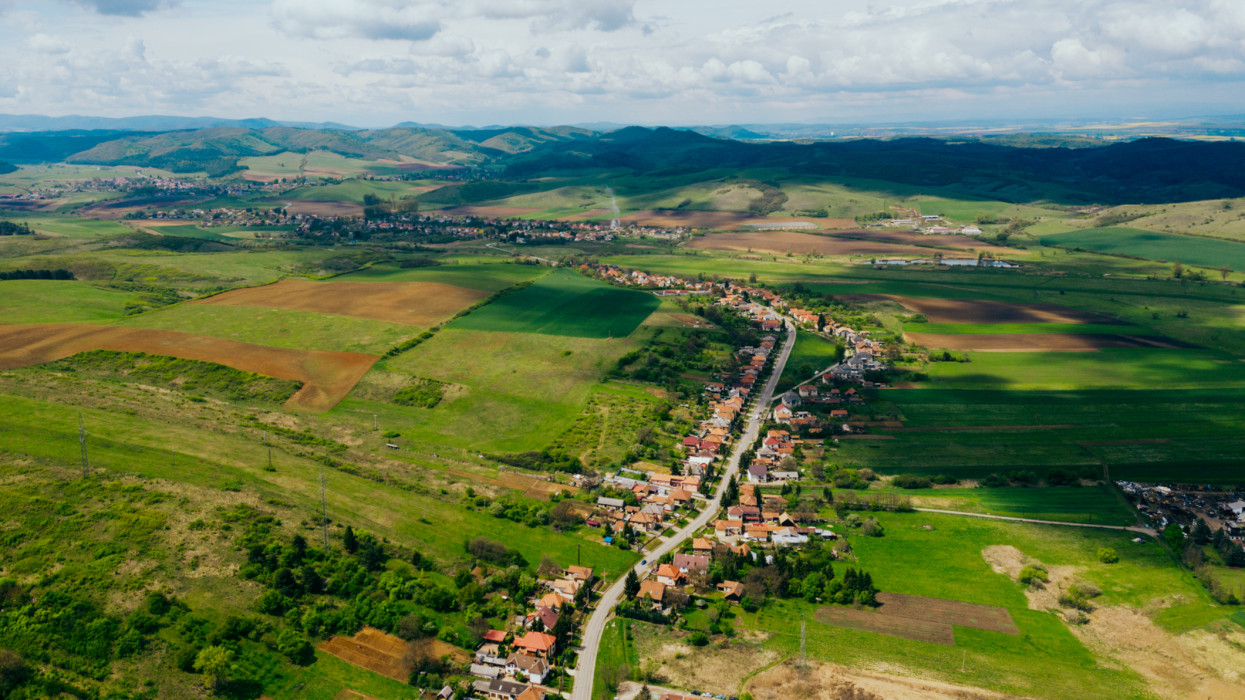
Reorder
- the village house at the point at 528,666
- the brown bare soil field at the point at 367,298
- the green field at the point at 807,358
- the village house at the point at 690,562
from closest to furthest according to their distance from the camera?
1. the village house at the point at 528,666
2. the village house at the point at 690,562
3. the green field at the point at 807,358
4. the brown bare soil field at the point at 367,298

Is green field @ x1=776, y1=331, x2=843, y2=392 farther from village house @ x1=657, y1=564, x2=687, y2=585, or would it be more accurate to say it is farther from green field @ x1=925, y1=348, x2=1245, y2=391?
village house @ x1=657, y1=564, x2=687, y2=585

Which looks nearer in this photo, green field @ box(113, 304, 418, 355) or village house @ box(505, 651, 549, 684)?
village house @ box(505, 651, 549, 684)

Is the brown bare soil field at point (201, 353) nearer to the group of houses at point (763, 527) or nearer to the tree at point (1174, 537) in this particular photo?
the group of houses at point (763, 527)

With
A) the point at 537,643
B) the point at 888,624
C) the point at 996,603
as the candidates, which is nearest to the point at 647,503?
the point at 537,643

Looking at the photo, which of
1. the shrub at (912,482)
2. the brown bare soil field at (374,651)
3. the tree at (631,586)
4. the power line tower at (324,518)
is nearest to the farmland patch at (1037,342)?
the shrub at (912,482)

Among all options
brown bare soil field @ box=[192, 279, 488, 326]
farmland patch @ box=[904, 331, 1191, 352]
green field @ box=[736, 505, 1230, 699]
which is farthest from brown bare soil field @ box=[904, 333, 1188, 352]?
brown bare soil field @ box=[192, 279, 488, 326]

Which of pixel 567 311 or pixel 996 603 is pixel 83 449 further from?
pixel 996 603

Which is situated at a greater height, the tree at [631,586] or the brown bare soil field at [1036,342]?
the brown bare soil field at [1036,342]
